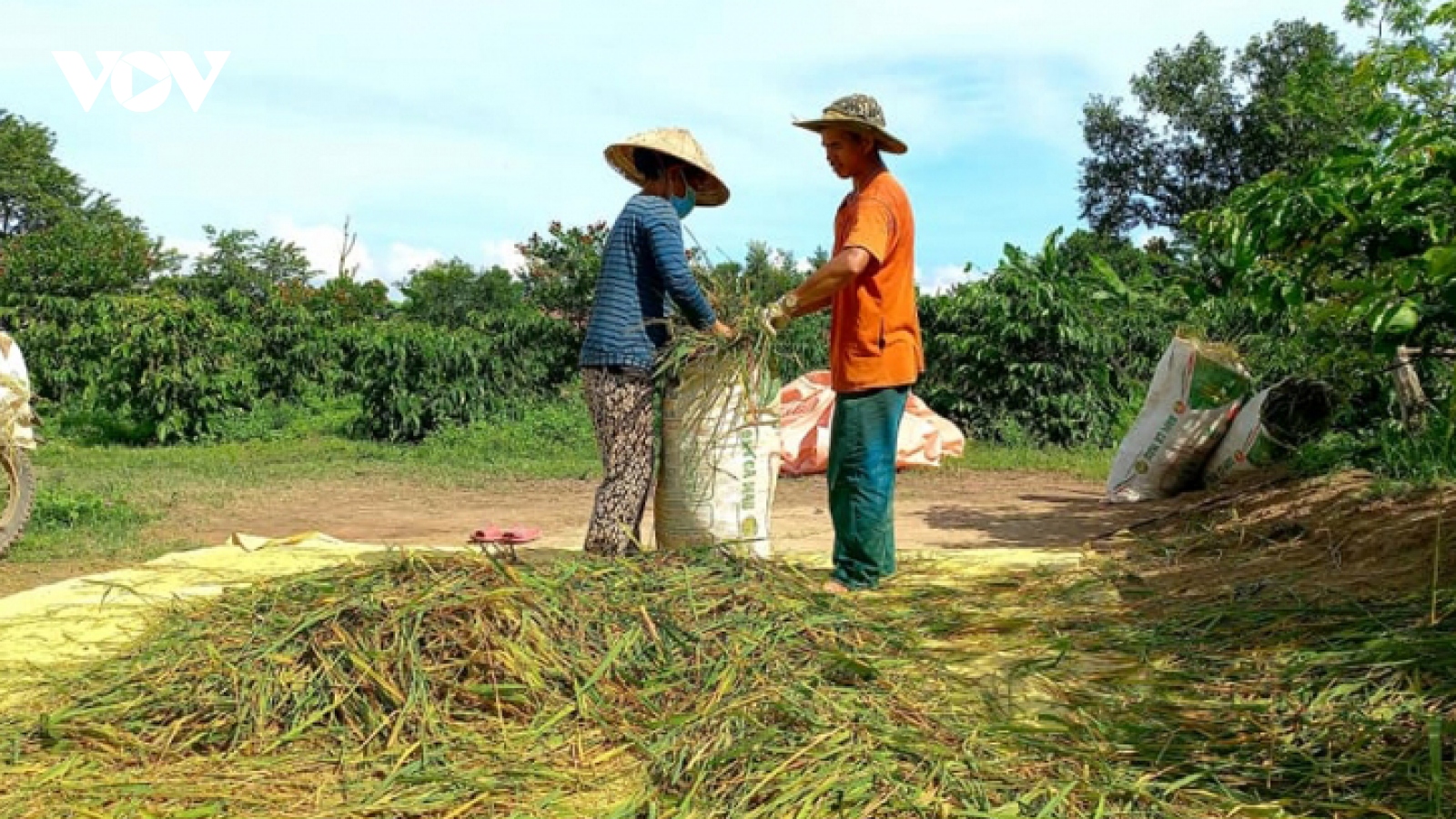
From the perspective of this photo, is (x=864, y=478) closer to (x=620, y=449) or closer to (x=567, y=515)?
(x=620, y=449)

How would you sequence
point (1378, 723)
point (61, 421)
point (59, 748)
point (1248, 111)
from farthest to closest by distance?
point (1248, 111)
point (61, 421)
point (59, 748)
point (1378, 723)

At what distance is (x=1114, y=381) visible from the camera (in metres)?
11.5

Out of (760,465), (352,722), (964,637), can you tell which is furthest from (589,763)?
(760,465)

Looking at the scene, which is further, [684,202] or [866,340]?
[684,202]

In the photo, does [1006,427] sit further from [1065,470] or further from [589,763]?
[589,763]

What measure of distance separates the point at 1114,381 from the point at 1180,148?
642 inches

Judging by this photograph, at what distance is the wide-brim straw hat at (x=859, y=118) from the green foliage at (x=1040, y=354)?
7.22 m

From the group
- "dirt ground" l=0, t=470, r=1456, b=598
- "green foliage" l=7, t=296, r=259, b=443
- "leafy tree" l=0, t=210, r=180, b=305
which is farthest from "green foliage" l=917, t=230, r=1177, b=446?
"leafy tree" l=0, t=210, r=180, b=305

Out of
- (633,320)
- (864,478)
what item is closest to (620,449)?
(633,320)

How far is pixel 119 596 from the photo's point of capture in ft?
13.8

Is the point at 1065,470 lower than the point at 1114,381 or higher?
lower

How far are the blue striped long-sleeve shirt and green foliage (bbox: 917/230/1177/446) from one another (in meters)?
7.45

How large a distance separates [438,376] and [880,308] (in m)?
8.29

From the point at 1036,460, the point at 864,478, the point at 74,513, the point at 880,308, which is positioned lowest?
the point at 74,513
